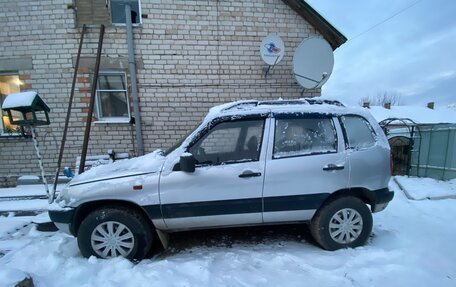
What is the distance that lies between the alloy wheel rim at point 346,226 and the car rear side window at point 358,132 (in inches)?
34.0

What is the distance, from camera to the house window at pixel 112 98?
21.1ft

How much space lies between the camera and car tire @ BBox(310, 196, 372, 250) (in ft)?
9.81

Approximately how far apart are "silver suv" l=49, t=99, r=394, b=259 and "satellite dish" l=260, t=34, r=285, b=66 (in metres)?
3.44

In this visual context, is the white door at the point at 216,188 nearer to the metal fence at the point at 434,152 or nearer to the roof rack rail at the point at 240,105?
the roof rack rail at the point at 240,105

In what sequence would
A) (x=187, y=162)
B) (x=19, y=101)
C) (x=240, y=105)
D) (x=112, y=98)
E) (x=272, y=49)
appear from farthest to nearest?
(x=112, y=98) < (x=272, y=49) < (x=19, y=101) < (x=240, y=105) < (x=187, y=162)

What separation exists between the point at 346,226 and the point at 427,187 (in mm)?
3730

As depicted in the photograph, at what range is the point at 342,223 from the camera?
301 centimetres

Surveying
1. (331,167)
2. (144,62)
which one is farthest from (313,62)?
(144,62)

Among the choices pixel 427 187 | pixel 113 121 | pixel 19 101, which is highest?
pixel 19 101

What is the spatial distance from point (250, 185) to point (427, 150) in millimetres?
6602

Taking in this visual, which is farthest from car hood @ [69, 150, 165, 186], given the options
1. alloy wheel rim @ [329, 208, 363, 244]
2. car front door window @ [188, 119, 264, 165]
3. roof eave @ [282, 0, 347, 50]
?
roof eave @ [282, 0, 347, 50]

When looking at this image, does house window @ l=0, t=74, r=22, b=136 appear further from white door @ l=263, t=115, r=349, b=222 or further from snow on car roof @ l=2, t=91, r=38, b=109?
white door @ l=263, t=115, r=349, b=222

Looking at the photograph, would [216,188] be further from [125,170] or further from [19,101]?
[19,101]

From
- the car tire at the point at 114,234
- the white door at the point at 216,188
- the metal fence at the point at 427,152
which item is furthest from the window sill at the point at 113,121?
the metal fence at the point at 427,152
